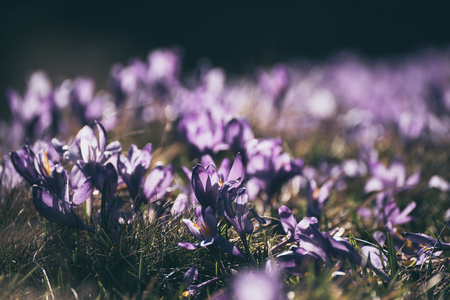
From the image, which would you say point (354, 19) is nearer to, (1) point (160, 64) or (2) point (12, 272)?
(1) point (160, 64)

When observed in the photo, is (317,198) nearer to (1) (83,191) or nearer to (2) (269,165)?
(2) (269,165)

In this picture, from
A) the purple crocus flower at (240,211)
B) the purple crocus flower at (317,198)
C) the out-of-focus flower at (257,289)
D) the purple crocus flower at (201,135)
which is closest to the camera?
the out-of-focus flower at (257,289)

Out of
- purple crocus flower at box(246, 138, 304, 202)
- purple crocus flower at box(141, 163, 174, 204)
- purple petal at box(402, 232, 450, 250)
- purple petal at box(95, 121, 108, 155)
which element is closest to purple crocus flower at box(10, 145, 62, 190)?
purple petal at box(95, 121, 108, 155)

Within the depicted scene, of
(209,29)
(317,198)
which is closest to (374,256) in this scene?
(317,198)

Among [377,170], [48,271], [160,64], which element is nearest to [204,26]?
[160,64]

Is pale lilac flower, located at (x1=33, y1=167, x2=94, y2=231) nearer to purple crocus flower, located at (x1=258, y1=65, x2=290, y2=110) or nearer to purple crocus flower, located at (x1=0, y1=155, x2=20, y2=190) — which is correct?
purple crocus flower, located at (x1=0, y1=155, x2=20, y2=190)

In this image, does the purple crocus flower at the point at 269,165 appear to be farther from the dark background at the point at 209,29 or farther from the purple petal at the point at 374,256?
the dark background at the point at 209,29

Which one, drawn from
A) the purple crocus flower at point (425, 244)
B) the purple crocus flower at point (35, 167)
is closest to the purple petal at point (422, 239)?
the purple crocus flower at point (425, 244)
